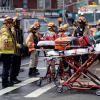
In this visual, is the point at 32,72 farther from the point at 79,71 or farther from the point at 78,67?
the point at 79,71

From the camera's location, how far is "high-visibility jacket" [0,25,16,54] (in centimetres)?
1240

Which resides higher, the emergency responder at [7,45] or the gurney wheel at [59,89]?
the emergency responder at [7,45]

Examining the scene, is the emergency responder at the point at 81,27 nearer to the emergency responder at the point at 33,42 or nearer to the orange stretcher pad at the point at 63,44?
the emergency responder at the point at 33,42

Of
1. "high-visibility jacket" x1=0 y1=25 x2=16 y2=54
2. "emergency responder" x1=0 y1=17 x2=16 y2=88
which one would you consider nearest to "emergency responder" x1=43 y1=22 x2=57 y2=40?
"emergency responder" x1=0 y1=17 x2=16 y2=88

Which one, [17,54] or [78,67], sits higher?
[17,54]

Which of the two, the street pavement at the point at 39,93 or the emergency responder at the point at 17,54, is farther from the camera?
the emergency responder at the point at 17,54

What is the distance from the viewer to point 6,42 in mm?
12414

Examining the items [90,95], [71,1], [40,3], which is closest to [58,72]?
[90,95]

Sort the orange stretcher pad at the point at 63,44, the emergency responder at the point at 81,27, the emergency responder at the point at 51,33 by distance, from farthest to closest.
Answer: the emergency responder at the point at 51,33 < the emergency responder at the point at 81,27 < the orange stretcher pad at the point at 63,44

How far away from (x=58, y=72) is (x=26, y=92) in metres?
0.96

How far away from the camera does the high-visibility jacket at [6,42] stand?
40.7 ft

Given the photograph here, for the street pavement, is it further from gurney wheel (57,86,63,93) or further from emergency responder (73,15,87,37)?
emergency responder (73,15,87,37)

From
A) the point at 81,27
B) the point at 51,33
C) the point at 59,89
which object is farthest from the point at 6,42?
the point at 81,27

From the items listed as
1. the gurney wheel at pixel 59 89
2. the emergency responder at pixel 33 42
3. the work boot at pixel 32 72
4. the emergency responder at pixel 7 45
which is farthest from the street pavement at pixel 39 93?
the work boot at pixel 32 72
